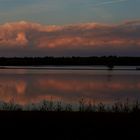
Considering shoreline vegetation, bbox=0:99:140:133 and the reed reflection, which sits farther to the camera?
the reed reflection

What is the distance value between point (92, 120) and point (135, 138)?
152 centimetres

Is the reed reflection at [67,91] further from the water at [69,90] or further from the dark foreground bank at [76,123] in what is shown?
the dark foreground bank at [76,123]

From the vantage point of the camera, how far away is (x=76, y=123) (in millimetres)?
8945

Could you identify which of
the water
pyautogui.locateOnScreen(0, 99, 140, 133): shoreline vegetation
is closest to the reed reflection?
the water

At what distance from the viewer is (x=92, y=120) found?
9297 millimetres

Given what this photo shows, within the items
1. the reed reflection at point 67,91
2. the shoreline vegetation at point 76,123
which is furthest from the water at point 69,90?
the shoreline vegetation at point 76,123

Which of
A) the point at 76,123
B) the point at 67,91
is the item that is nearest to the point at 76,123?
the point at 76,123

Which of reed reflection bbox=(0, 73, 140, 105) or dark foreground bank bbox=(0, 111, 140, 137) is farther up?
dark foreground bank bbox=(0, 111, 140, 137)

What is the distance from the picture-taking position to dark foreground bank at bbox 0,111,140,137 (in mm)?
8414

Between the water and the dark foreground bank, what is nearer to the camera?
the dark foreground bank

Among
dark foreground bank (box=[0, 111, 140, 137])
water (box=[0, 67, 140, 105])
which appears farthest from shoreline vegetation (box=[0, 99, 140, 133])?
water (box=[0, 67, 140, 105])

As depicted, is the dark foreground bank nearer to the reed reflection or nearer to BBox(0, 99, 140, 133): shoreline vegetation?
BBox(0, 99, 140, 133): shoreline vegetation

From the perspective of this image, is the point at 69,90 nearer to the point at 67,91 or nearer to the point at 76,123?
the point at 67,91

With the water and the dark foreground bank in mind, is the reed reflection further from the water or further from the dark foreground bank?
the dark foreground bank
